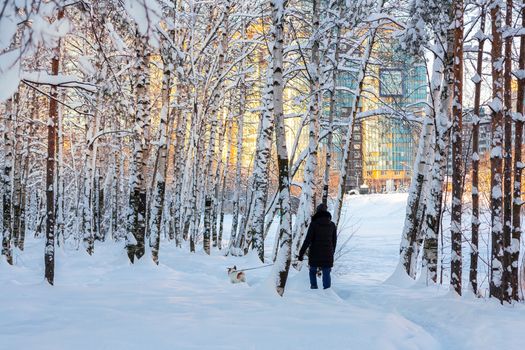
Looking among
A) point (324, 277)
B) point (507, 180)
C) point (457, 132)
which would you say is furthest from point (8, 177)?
point (507, 180)

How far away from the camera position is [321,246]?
27.7 ft

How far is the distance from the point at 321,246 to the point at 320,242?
76mm

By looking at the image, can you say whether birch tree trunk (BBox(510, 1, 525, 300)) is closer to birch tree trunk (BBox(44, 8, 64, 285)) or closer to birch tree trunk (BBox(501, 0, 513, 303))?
birch tree trunk (BBox(501, 0, 513, 303))

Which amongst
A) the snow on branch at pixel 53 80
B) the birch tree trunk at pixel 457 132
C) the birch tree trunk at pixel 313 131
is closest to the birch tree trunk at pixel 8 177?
the snow on branch at pixel 53 80

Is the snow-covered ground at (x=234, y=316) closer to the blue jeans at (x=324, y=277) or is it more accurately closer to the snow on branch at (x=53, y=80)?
the blue jeans at (x=324, y=277)

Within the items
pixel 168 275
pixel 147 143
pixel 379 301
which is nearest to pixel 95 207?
pixel 147 143

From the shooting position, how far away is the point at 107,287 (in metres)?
7.34

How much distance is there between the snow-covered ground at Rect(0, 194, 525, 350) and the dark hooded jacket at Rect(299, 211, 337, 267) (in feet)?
1.96

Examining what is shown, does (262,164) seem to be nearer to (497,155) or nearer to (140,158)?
(140,158)

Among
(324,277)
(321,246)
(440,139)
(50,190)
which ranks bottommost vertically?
(324,277)

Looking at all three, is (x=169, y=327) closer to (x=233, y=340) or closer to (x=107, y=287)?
(x=233, y=340)

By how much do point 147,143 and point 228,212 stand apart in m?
50.7

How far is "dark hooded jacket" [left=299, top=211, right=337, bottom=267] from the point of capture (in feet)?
27.6

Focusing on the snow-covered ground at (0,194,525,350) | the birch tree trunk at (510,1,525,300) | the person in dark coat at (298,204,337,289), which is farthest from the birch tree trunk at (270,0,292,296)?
the birch tree trunk at (510,1,525,300)
